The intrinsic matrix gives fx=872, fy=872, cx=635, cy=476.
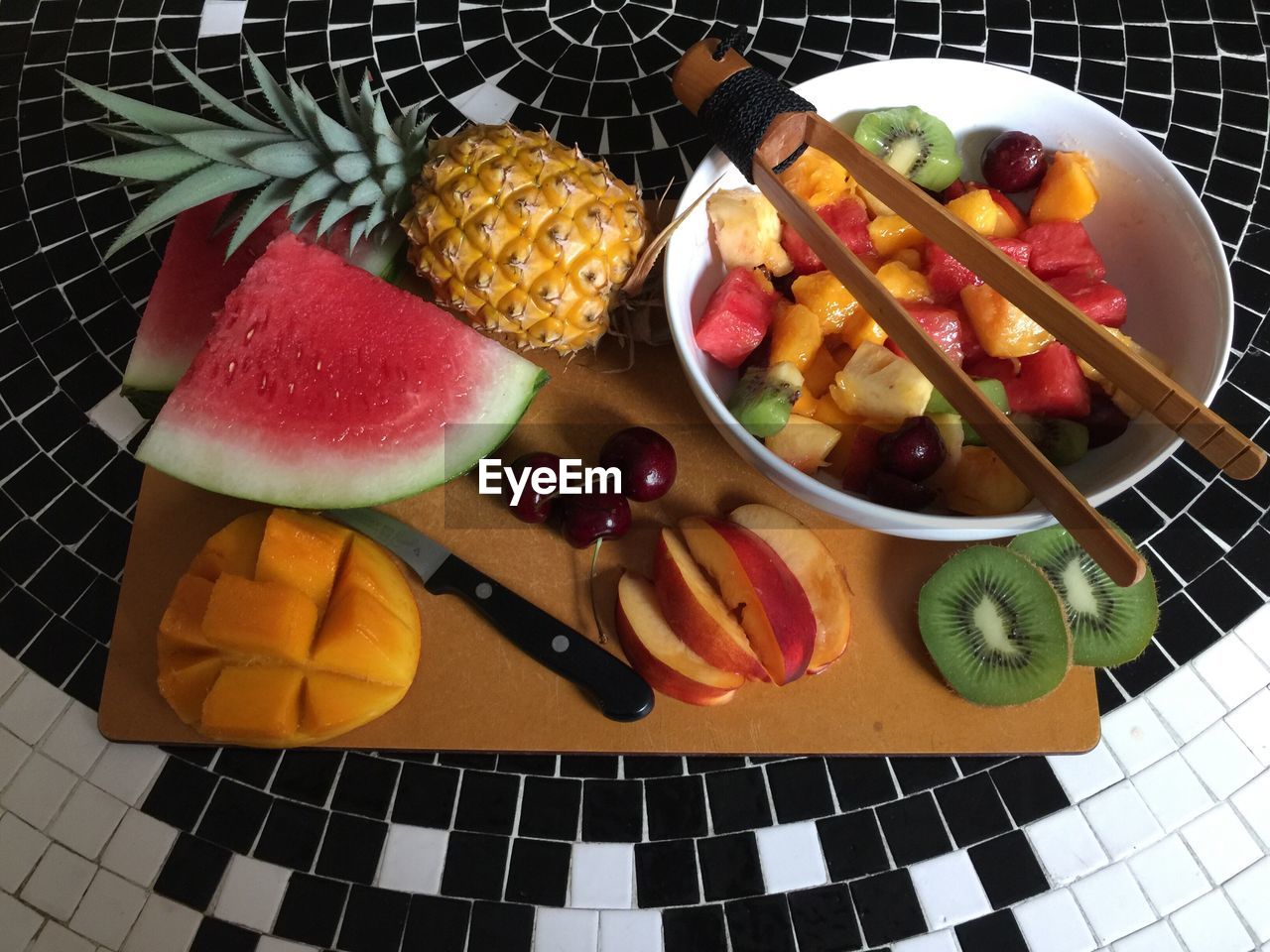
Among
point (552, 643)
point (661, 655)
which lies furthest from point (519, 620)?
point (661, 655)

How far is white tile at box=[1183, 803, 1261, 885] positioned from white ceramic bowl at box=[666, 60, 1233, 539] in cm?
44

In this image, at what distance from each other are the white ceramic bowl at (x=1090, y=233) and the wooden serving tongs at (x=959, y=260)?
75mm

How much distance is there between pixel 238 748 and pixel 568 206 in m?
0.72

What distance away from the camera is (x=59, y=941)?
0.94 meters

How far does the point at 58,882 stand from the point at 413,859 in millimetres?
388

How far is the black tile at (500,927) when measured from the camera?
0.95 metres

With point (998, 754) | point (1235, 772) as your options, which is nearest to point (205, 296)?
point (998, 754)

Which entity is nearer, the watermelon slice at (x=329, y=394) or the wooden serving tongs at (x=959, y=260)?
the wooden serving tongs at (x=959, y=260)

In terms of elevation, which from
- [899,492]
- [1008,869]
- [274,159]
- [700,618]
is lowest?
[1008,869]

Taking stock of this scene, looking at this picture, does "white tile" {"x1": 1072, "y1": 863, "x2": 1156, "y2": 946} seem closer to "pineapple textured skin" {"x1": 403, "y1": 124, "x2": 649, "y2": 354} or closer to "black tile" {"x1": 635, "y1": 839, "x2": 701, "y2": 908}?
"black tile" {"x1": 635, "y1": 839, "x2": 701, "y2": 908}

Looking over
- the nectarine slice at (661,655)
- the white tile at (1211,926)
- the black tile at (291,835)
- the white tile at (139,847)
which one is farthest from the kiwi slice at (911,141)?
the white tile at (139,847)

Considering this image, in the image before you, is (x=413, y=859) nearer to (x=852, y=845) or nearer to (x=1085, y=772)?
(x=852, y=845)

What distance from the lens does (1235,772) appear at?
1.01 meters

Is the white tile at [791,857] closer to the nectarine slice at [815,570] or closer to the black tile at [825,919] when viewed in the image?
the black tile at [825,919]
